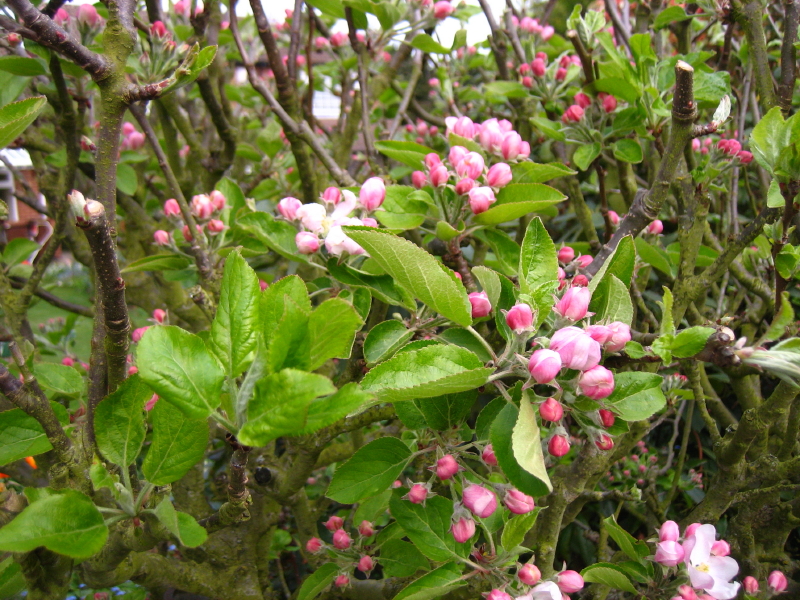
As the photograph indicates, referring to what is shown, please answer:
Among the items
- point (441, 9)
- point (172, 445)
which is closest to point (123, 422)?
point (172, 445)

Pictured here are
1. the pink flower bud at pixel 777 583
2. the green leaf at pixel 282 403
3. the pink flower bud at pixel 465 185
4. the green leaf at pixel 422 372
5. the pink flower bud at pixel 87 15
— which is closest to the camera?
the green leaf at pixel 282 403

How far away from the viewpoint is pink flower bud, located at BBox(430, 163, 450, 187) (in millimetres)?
1157

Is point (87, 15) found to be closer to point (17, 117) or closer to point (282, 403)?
point (17, 117)

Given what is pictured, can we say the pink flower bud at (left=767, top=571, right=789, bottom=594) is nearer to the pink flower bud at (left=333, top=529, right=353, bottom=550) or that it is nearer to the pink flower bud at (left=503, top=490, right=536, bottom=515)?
the pink flower bud at (left=503, top=490, right=536, bottom=515)

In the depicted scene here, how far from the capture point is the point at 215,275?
1.50 meters

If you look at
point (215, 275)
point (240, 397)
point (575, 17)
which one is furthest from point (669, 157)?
point (215, 275)

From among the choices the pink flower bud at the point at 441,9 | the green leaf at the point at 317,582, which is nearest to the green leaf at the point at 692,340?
the green leaf at the point at 317,582

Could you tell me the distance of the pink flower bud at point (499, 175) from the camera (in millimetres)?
1194

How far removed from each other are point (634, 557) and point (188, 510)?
140cm

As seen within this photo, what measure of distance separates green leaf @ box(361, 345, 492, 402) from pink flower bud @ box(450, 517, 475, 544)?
1.11 ft

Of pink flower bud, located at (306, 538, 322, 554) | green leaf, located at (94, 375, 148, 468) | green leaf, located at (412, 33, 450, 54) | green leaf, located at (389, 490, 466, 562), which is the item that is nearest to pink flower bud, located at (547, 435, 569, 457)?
green leaf, located at (389, 490, 466, 562)

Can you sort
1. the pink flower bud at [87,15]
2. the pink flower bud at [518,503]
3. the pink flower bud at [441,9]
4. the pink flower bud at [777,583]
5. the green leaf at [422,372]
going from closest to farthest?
the green leaf at [422,372] < the pink flower bud at [518,503] < the pink flower bud at [777,583] < the pink flower bud at [87,15] < the pink flower bud at [441,9]

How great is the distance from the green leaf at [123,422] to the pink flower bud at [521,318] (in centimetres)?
53

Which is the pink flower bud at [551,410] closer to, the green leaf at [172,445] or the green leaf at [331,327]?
the green leaf at [331,327]
